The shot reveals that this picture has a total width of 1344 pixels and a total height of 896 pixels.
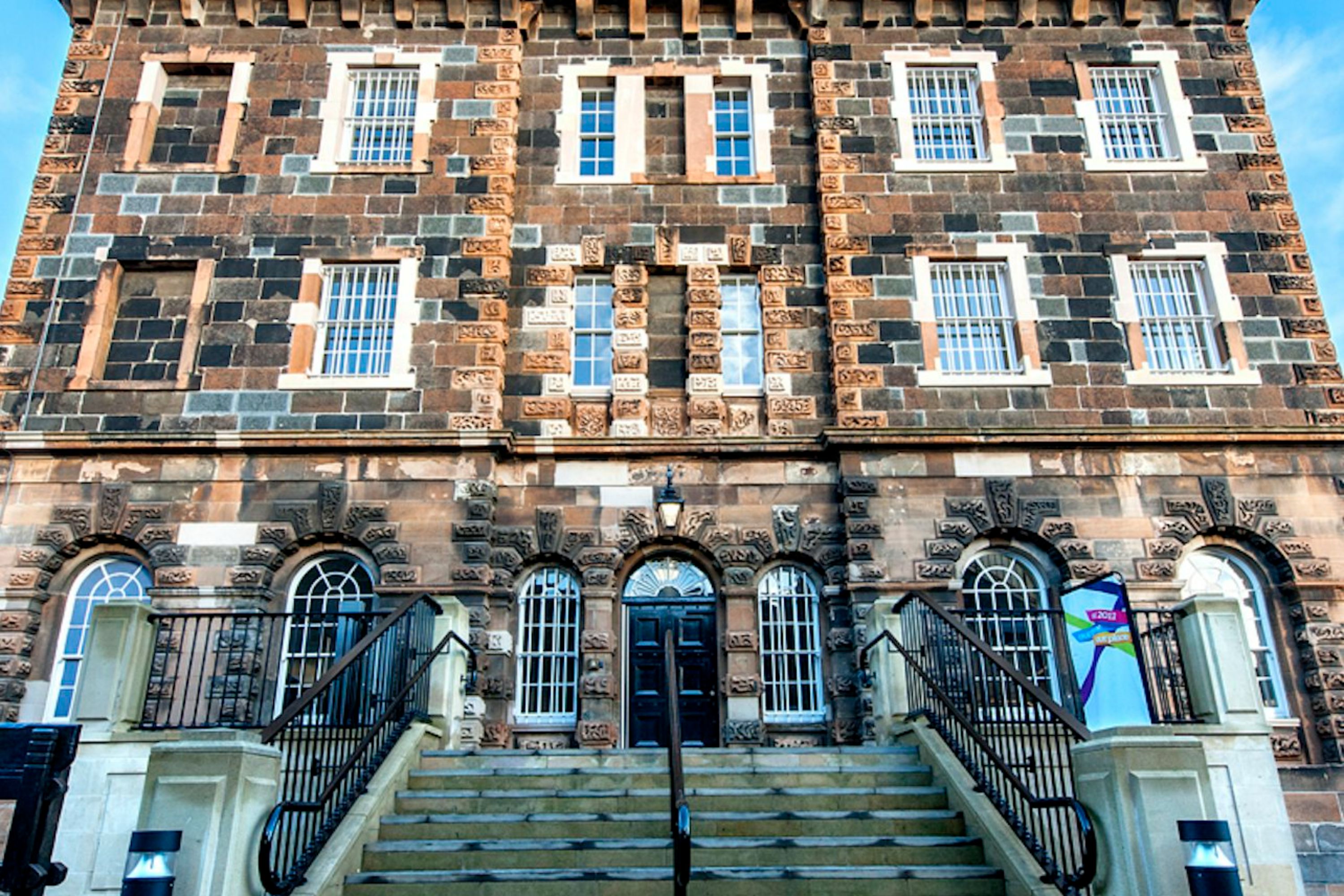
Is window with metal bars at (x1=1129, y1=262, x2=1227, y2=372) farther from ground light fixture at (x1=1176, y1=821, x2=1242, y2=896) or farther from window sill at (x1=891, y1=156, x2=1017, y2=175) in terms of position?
ground light fixture at (x1=1176, y1=821, x2=1242, y2=896)

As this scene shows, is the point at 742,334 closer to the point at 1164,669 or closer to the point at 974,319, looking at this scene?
the point at 974,319

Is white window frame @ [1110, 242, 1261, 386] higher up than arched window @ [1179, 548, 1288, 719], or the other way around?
white window frame @ [1110, 242, 1261, 386]

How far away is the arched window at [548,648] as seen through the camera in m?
12.6

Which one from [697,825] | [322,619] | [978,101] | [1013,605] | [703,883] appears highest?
[978,101]

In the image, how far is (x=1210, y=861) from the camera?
5.80m

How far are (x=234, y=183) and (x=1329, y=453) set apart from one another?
52.2 ft

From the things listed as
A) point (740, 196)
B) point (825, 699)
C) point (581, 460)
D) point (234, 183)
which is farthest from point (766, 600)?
point (234, 183)

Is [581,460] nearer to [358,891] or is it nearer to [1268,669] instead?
[358,891]

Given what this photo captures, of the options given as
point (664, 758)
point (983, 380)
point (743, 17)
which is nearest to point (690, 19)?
point (743, 17)

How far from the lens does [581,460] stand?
44.2 feet

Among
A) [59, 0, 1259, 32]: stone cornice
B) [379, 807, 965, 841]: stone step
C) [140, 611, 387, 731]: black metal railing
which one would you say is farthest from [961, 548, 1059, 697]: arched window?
[59, 0, 1259, 32]: stone cornice

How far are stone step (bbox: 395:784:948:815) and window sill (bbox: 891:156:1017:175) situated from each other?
951cm

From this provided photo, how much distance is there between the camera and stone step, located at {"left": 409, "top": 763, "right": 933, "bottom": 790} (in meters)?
9.02

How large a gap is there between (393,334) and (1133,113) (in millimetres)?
11745
